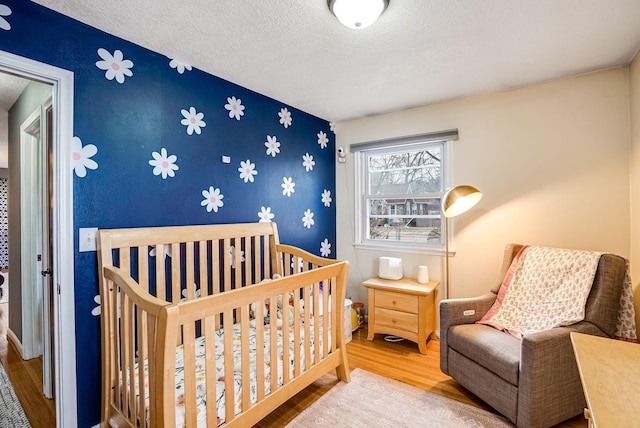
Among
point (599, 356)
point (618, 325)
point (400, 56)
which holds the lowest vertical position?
point (618, 325)

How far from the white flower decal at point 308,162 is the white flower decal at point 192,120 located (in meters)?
1.12

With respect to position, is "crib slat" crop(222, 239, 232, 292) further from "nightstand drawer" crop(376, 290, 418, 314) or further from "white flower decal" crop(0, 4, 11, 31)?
"white flower decal" crop(0, 4, 11, 31)

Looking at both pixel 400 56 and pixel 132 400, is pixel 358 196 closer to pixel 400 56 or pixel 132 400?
pixel 400 56

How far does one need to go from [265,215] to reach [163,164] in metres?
0.93

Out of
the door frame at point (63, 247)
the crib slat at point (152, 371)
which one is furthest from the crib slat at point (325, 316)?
the door frame at point (63, 247)

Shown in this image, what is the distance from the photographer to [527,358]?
157 cm

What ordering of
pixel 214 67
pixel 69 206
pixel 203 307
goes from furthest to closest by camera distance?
pixel 214 67 < pixel 69 206 < pixel 203 307

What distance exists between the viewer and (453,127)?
8.98 ft

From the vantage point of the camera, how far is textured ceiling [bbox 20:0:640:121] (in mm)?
1478

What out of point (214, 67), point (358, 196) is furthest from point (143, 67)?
point (358, 196)

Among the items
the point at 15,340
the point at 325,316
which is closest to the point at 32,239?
the point at 15,340

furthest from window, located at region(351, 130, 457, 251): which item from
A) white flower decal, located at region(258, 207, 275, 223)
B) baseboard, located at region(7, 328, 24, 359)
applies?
baseboard, located at region(7, 328, 24, 359)

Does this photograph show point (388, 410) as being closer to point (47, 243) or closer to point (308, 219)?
point (308, 219)

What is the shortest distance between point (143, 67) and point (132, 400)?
1.82m
